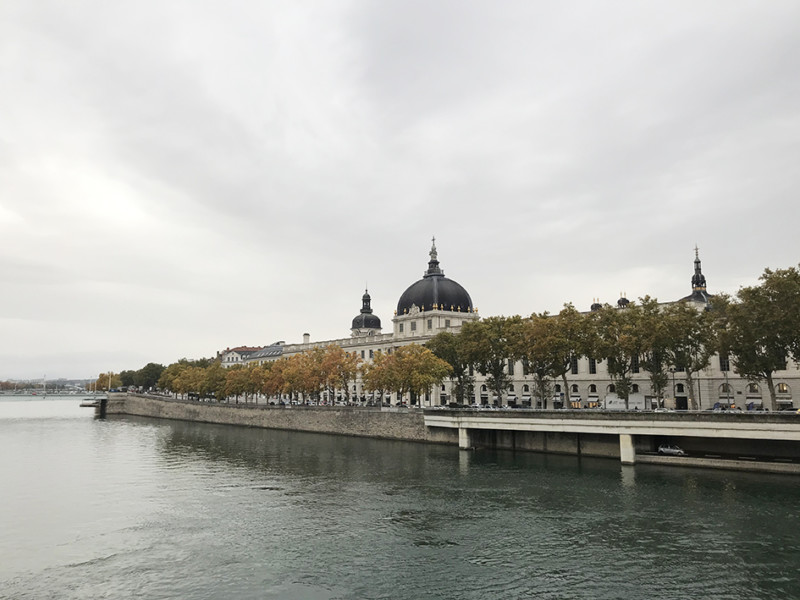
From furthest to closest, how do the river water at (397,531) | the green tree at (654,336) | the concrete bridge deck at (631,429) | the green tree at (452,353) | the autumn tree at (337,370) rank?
the autumn tree at (337,370)
the green tree at (452,353)
the green tree at (654,336)
the concrete bridge deck at (631,429)
the river water at (397,531)

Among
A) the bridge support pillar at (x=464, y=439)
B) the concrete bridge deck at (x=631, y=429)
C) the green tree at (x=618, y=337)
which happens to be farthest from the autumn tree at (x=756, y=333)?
the bridge support pillar at (x=464, y=439)

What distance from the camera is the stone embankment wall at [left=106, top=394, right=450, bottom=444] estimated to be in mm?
102562

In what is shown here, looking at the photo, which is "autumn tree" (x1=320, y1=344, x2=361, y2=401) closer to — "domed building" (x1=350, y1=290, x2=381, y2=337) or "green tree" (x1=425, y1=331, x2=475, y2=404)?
"green tree" (x1=425, y1=331, x2=475, y2=404)

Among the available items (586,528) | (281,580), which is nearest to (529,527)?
(586,528)

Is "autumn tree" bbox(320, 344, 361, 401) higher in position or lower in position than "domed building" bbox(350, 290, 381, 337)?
lower

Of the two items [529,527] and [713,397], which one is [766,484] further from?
[713,397]

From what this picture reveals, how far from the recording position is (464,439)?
90688 mm

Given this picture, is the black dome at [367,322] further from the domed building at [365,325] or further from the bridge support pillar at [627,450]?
the bridge support pillar at [627,450]

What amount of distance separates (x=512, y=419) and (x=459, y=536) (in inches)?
1742

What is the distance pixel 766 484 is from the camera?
59.0 metres

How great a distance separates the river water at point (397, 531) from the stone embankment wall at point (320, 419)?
959 inches

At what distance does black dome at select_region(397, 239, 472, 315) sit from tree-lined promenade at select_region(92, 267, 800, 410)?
32222mm

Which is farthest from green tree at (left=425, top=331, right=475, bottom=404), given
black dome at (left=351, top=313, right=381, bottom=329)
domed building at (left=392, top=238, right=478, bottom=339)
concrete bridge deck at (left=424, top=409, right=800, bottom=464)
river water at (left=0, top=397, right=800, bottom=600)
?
black dome at (left=351, top=313, right=381, bottom=329)

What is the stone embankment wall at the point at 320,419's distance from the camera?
4038 inches
